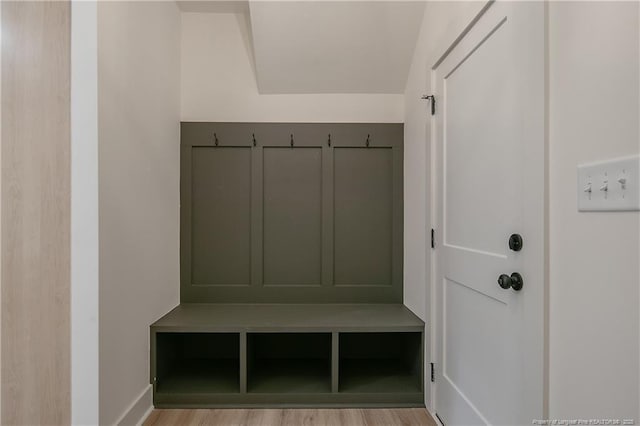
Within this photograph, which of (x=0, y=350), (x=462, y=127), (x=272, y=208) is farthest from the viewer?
(x=272, y=208)

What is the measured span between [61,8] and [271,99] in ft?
4.24

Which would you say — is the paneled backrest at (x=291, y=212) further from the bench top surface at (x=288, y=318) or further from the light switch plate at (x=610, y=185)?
the light switch plate at (x=610, y=185)

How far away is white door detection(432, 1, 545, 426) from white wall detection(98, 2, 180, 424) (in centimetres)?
159

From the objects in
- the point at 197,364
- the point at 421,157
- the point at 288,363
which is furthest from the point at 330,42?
the point at 197,364

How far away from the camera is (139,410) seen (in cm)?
185

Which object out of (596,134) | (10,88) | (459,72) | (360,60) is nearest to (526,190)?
(596,134)

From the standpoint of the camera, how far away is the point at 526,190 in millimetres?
1122

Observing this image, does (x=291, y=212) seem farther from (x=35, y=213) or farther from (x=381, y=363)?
(x=35, y=213)

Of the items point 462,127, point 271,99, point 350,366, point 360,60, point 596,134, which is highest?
point 360,60

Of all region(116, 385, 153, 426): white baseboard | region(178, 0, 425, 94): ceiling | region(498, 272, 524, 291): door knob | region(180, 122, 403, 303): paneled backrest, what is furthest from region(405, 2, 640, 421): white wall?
region(116, 385, 153, 426): white baseboard

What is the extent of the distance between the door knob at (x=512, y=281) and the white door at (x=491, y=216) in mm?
20

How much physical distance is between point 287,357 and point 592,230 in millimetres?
2115

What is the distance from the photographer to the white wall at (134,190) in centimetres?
156

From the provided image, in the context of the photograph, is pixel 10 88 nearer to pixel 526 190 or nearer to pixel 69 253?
pixel 69 253
